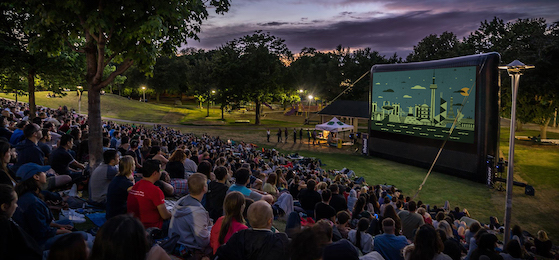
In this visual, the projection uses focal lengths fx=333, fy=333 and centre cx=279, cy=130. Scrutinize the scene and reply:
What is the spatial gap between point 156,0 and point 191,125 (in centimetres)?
3997

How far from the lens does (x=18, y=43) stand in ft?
46.4

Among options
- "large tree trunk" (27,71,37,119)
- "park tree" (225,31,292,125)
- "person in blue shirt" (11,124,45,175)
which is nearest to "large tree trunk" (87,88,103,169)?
"person in blue shirt" (11,124,45,175)

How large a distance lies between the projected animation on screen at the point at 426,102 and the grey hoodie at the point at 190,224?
19.2m

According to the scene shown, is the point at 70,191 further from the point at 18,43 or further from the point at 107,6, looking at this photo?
the point at 18,43

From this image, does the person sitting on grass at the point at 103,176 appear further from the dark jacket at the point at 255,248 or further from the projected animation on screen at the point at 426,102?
the projected animation on screen at the point at 426,102

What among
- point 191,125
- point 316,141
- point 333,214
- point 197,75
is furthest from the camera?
point 197,75

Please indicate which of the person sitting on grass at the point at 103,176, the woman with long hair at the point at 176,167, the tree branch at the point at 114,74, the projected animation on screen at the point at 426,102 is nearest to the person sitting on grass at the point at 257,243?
the person sitting on grass at the point at 103,176

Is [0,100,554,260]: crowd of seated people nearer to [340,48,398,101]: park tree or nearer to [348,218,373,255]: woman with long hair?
[348,218,373,255]: woman with long hair

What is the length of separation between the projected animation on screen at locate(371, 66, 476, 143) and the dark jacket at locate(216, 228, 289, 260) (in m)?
19.6

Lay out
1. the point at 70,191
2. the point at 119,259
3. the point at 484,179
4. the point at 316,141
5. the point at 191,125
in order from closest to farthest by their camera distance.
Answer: the point at 119,259 → the point at 70,191 → the point at 484,179 → the point at 316,141 → the point at 191,125

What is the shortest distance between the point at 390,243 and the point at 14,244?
200 inches

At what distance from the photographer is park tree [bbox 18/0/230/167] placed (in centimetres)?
690

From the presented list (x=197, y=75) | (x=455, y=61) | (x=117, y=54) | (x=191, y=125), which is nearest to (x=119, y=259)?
(x=117, y=54)

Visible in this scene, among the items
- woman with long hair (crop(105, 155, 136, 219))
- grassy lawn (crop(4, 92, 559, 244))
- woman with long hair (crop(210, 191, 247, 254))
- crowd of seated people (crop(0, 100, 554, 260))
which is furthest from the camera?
grassy lawn (crop(4, 92, 559, 244))
